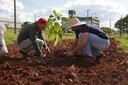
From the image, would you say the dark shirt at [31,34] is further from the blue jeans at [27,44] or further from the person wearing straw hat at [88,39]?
the person wearing straw hat at [88,39]

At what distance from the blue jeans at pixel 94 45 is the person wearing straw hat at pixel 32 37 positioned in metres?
1.15

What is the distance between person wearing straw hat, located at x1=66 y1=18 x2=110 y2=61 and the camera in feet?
27.2

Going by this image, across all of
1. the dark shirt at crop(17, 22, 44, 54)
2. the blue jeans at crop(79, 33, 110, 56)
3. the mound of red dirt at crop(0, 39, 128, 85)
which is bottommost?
the mound of red dirt at crop(0, 39, 128, 85)

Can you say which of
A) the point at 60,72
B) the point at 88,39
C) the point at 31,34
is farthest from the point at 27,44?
the point at 60,72

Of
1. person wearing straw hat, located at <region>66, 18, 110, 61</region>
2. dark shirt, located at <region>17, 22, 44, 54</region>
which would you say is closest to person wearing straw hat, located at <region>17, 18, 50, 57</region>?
dark shirt, located at <region>17, 22, 44, 54</region>

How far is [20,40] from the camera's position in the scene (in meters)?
9.15

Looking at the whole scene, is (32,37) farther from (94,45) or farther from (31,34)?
(94,45)

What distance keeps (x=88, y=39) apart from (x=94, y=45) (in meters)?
0.30

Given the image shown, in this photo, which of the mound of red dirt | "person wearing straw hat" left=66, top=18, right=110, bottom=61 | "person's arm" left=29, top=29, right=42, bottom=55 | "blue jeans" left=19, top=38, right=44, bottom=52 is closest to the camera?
Result: the mound of red dirt

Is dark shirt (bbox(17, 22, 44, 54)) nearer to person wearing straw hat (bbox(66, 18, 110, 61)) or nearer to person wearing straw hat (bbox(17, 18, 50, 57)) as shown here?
person wearing straw hat (bbox(17, 18, 50, 57))

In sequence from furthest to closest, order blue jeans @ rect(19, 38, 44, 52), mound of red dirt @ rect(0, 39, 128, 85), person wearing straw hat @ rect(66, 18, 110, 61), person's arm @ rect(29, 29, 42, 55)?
blue jeans @ rect(19, 38, 44, 52) → person's arm @ rect(29, 29, 42, 55) → person wearing straw hat @ rect(66, 18, 110, 61) → mound of red dirt @ rect(0, 39, 128, 85)

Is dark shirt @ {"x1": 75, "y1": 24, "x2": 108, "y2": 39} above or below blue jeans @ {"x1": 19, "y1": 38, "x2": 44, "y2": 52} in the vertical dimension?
above

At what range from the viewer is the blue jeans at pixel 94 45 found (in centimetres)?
849

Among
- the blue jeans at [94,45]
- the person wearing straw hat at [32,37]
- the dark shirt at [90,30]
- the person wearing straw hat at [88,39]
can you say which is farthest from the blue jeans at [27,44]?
the blue jeans at [94,45]
